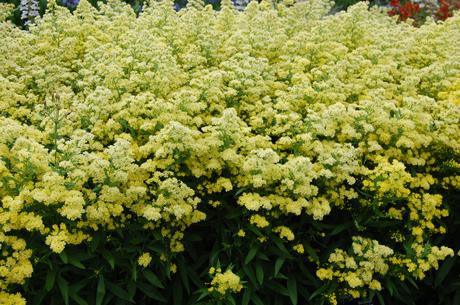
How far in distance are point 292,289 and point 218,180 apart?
925mm

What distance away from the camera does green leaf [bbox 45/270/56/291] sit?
3193mm

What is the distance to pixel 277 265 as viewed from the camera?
3.61 m

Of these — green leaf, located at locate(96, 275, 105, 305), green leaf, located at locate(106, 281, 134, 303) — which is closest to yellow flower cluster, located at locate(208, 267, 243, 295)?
green leaf, located at locate(106, 281, 134, 303)

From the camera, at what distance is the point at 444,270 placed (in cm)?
422

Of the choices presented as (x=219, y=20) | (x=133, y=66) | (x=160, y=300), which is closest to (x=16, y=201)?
(x=160, y=300)

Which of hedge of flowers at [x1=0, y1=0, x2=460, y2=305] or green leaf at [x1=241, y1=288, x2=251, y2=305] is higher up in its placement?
hedge of flowers at [x1=0, y1=0, x2=460, y2=305]

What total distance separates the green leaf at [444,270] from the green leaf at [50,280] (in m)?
2.84

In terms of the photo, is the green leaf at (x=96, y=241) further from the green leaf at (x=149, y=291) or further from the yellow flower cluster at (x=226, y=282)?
the yellow flower cluster at (x=226, y=282)

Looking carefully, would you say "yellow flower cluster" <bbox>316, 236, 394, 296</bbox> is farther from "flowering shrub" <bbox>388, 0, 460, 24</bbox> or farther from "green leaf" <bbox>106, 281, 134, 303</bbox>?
"flowering shrub" <bbox>388, 0, 460, 24</bbox>

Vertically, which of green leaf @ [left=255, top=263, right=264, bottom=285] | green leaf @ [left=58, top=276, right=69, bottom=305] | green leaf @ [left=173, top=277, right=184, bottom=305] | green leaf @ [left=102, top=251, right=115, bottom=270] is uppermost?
green leaf @ [left=102, top=251, right=115, bottom=270]

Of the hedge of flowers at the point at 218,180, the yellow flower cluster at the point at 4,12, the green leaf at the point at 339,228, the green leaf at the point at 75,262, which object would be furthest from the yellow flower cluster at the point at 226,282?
the yellow flower cluster at the point at 4,12

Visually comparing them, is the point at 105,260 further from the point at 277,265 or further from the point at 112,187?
the point at 277,265

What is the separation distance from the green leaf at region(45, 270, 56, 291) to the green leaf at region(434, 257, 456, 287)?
284 cm

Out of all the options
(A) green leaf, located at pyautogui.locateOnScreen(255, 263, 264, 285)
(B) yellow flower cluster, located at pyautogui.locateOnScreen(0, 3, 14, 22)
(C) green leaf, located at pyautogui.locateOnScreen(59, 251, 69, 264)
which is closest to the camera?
(C) green leaf, located at pyautogui.locateOnScreen(59, 251, 69, 264)
